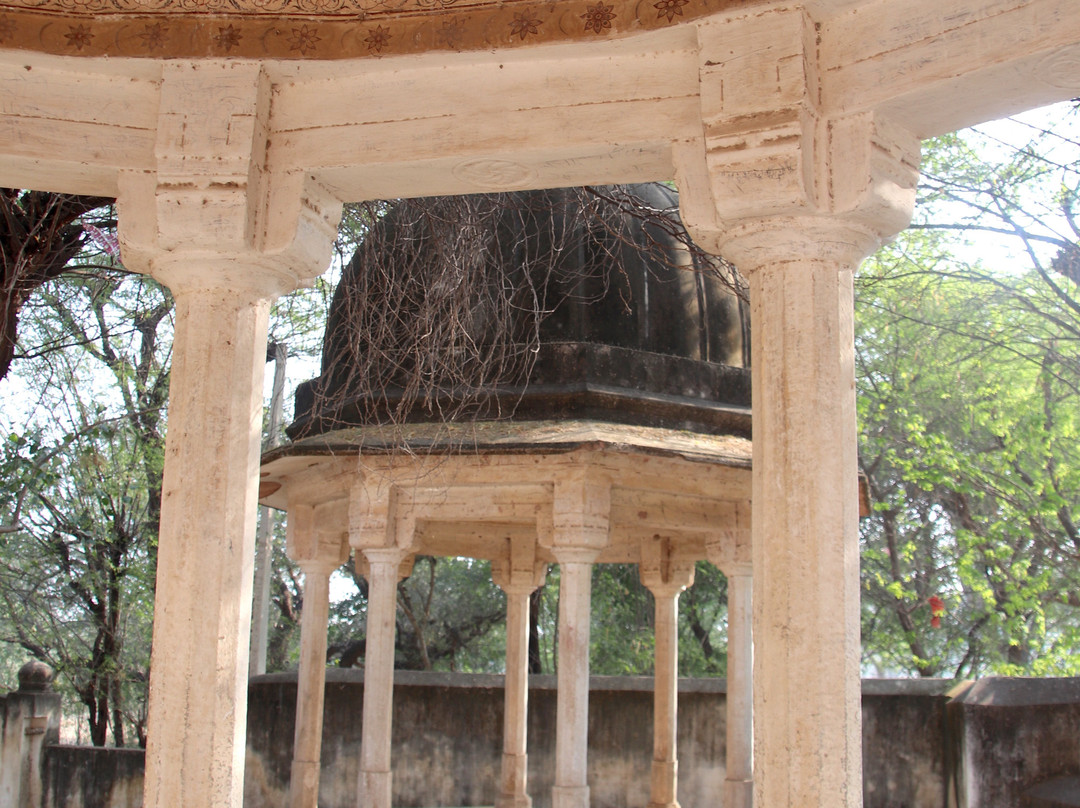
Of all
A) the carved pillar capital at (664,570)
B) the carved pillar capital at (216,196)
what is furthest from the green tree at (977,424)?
the carved pillar capital at (216,196)

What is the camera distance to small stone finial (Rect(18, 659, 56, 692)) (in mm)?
11336

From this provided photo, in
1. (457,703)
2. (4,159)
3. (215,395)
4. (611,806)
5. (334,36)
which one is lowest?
(611,806)

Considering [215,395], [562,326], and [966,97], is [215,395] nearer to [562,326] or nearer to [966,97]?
[966,97]

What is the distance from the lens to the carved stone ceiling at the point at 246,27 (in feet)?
14.7

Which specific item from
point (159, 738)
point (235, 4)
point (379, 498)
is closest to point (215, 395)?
point (159, 738)

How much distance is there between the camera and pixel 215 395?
438 cm

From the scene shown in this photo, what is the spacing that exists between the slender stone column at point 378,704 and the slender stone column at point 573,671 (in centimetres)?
137

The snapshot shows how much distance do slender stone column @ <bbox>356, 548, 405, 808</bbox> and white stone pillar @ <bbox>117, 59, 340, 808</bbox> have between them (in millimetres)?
4844

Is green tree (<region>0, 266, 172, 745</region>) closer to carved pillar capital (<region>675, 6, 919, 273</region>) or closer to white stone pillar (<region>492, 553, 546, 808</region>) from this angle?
white stone pillar (<region>492, 553, 546, 808</region>)

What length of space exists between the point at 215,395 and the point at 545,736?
29.6ft

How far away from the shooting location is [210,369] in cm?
439

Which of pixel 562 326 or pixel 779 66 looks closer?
pixel 779 66

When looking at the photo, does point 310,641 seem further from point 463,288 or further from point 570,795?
point 463,288

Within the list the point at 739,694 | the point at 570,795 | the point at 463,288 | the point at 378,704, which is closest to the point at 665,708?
the point at 739,694
